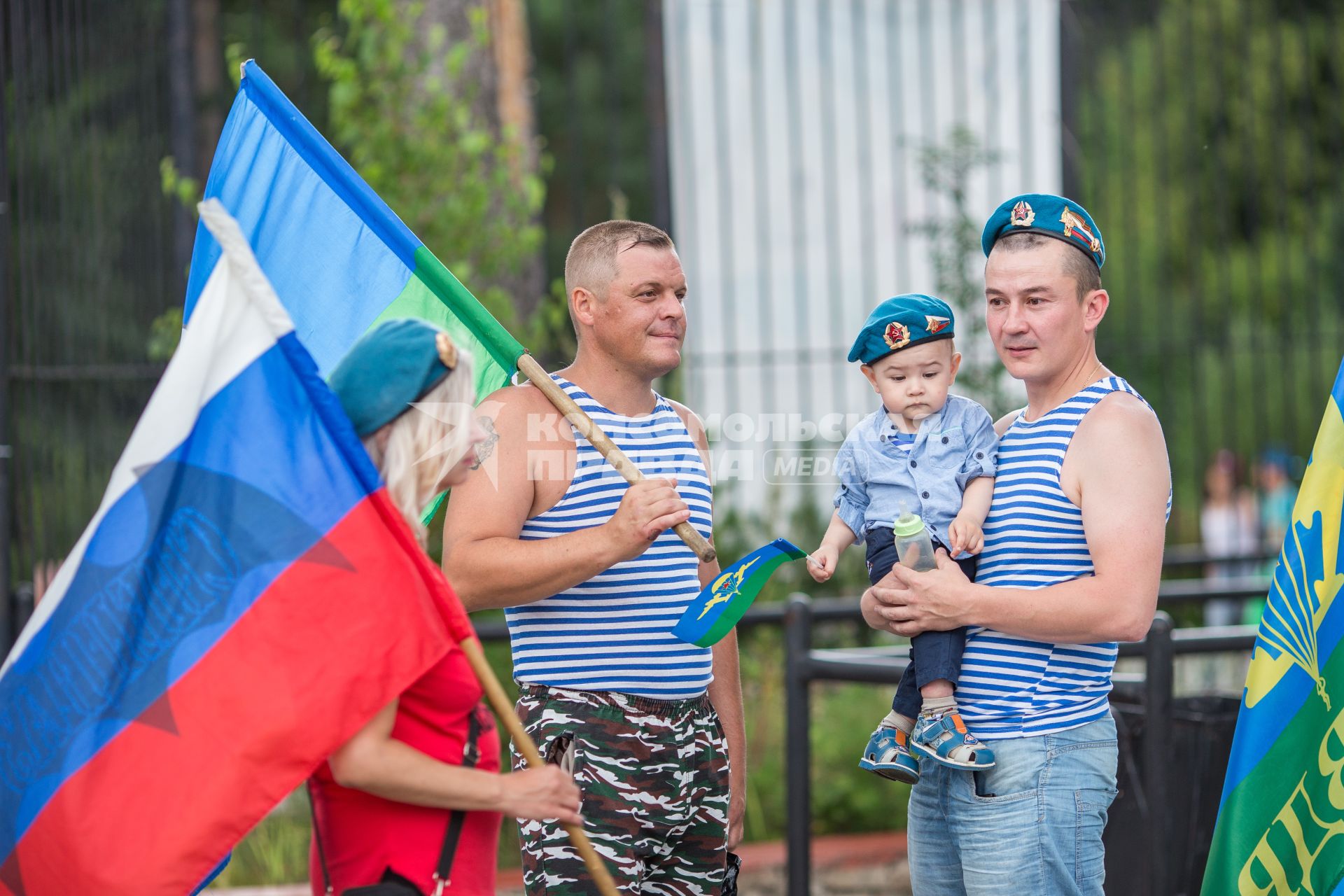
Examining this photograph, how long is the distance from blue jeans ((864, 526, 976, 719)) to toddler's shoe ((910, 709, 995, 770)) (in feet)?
0.26

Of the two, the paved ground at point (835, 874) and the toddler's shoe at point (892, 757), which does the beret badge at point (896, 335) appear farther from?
the paved ground at point (835, 874)

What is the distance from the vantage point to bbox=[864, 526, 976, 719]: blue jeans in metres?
2.73

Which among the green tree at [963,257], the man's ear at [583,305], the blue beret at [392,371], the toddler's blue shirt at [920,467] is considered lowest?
the toddler's blue shirt at [920,467]

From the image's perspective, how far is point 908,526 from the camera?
273cm

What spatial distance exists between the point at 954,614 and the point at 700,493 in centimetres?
74

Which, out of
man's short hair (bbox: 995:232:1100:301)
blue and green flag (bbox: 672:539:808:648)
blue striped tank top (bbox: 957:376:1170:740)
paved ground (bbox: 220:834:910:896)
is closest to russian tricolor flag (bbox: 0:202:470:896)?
blue and green flag (bbox: 672:539:808:648)

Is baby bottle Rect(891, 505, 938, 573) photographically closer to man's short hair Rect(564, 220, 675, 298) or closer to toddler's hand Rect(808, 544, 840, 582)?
toddler's hand Rect(808, 544, 840, 582)

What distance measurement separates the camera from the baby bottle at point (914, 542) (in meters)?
2.73

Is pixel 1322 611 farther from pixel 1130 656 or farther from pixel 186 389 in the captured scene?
pixel 186 389

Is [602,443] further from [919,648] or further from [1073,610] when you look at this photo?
[1073,610]

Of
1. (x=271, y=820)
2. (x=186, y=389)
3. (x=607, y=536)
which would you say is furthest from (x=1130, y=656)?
(x=271, y=820)

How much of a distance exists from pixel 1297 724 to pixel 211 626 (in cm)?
212

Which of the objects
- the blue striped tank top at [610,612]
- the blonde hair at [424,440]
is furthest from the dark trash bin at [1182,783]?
the blonde hair at [424,440]

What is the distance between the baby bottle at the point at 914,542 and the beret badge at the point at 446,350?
916 mm
